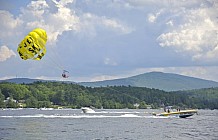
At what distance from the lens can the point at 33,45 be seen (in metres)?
48.5

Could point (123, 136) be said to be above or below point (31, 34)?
below

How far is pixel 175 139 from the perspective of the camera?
64125mm

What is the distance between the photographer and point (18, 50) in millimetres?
48781

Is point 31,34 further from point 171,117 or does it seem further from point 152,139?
point 171,117

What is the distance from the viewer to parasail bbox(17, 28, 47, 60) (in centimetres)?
4800

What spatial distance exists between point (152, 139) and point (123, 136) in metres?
4.41

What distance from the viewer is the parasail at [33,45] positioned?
157ft

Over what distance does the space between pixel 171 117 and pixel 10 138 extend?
6929 cm

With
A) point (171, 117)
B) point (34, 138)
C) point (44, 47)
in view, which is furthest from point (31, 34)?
point (171, 117)

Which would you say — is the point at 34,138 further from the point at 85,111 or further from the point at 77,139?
the point at 85,111

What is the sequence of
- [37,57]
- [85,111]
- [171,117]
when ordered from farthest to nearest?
[85,111]
[171,117]
[37,57]

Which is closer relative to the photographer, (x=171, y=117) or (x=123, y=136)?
(x=123, y=136)

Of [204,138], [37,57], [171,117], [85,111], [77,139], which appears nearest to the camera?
[37,57]

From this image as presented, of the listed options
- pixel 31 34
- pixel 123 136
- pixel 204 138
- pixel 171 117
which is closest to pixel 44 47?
pixel 31 34
